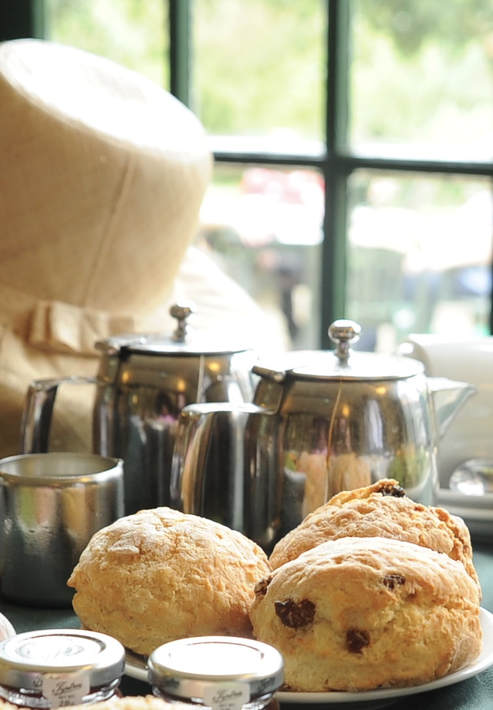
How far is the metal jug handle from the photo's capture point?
3.14 ft

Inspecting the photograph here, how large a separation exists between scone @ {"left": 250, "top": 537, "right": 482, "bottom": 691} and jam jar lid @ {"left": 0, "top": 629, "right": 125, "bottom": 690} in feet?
0.41

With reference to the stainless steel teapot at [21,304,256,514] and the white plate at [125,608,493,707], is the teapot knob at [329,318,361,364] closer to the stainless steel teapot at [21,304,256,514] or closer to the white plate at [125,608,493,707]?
the stainless steel teapot at [21,304,256,514]

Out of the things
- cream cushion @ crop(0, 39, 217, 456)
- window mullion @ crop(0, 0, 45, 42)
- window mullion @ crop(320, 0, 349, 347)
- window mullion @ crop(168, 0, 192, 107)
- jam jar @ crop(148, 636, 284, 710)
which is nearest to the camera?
jam jar @ crop(148, 636, 284, 710)

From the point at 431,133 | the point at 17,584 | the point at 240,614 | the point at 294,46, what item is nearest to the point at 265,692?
the point at 240,614

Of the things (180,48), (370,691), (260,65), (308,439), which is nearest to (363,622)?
(370,691)

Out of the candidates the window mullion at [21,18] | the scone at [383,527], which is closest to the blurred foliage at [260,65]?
the window mullion at [21,18]

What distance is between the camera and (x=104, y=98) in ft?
3.97

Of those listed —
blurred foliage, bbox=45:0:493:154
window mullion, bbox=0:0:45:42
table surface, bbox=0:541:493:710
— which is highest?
window mullion, bbox=0:0:45:42

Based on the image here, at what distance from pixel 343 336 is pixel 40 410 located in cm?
27

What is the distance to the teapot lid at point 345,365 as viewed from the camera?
84 centimetres

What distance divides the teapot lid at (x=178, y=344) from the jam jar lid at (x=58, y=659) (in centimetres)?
46

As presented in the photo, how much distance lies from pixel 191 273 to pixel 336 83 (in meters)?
0.74

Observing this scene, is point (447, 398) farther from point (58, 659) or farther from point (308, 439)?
point (58, 659)

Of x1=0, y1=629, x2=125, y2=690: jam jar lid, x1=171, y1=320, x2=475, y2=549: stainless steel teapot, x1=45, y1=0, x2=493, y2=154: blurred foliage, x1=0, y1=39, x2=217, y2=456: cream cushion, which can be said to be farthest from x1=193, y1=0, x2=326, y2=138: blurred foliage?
x1=0, y1=629, x2=125, y2=690: jam jar lid
